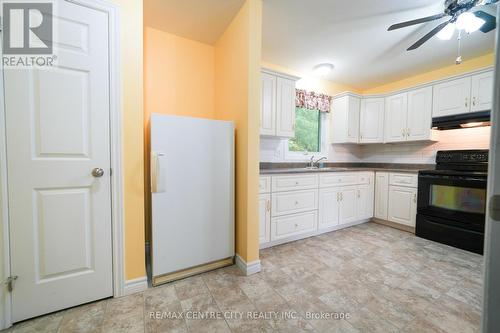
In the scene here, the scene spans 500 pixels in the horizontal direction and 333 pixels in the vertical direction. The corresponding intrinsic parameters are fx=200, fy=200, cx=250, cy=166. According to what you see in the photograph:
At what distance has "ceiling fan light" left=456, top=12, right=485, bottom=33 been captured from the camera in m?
1.66

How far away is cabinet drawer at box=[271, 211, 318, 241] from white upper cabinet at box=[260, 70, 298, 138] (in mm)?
1079

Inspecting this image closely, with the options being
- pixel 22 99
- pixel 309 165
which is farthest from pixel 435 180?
pixel 22 99

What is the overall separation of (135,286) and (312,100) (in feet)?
10.9

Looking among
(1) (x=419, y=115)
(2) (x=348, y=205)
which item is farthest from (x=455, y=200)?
(1) (x=419, y=115)

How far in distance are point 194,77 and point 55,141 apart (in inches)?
60.1

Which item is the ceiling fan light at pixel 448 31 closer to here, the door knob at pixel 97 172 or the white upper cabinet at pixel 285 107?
the white upper cabinet at pixel 285 107

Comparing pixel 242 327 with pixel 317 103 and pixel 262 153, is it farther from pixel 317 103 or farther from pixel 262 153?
pixel 317 103

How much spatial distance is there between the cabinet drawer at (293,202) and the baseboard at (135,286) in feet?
4.47

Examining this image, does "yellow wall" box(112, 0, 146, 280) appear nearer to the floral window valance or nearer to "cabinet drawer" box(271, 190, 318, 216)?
"cabinet drawer" box(271, 190, 318, 216)

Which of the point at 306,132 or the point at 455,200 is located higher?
the point at 306,132

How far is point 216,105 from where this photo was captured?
95.7 inches

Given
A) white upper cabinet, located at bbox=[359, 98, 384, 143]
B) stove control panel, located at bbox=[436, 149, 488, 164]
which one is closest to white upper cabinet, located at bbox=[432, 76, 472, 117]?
stove control panel, located at bbox=[436, 149, 488, 164]

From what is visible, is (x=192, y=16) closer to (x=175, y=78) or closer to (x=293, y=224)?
(x=175, y=78)

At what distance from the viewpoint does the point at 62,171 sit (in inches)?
51.8
